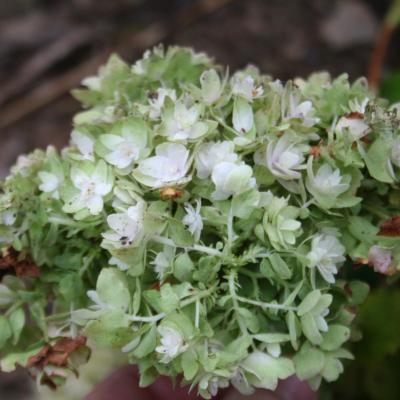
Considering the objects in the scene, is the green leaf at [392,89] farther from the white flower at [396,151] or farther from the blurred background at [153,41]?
the blurred background at [153,41]

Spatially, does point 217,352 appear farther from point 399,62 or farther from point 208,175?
point 399,62

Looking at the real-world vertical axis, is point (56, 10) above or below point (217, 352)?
below

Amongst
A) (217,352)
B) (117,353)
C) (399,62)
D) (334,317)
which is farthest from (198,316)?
(399,62)

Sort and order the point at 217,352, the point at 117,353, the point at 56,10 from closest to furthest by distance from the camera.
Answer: the point at 217,352 → the point at 117,353 → the point at 56,10

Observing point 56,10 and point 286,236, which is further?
point 56,10

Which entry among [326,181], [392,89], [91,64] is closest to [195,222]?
[326,181]

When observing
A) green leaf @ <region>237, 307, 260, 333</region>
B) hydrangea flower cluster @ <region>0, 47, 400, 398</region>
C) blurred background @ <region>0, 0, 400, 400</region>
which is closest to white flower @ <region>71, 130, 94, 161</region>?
hydrangea flower cluster @ <region>0, 47, 400, 398</region>

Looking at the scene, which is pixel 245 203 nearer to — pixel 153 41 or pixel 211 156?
pixel 211 156
